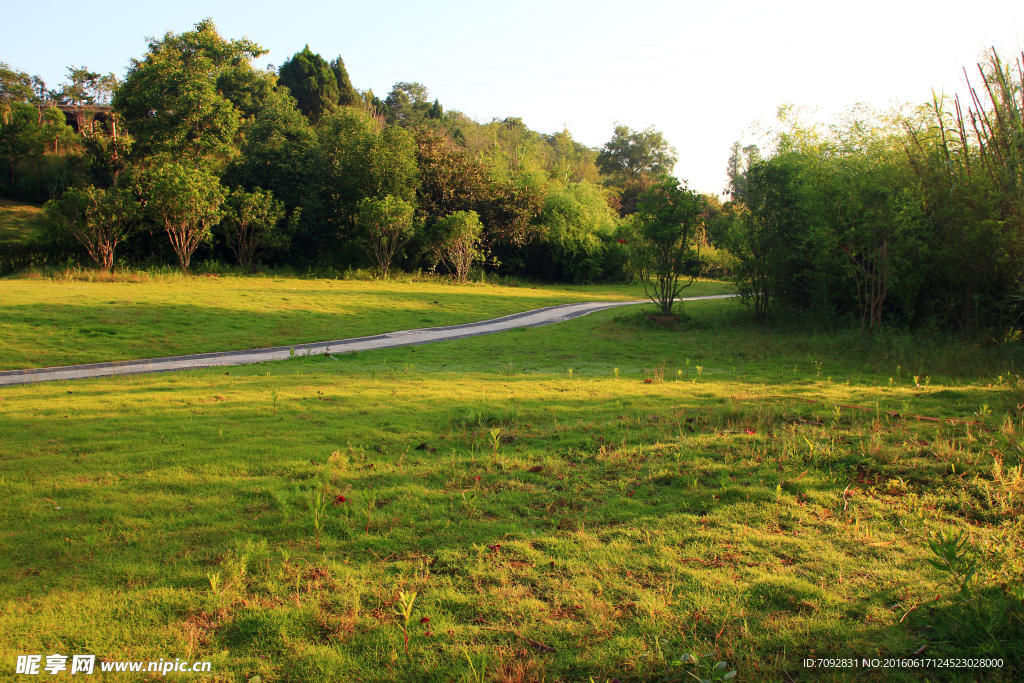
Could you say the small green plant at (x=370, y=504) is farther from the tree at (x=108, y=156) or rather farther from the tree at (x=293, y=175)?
the tree at (x=108, y=156)

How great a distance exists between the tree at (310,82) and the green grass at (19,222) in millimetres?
24739

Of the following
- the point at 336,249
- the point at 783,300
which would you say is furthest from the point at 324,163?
the point at 783,300

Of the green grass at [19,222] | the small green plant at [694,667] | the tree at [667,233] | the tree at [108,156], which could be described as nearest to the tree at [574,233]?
the tree at [667,233]

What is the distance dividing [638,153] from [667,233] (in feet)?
215

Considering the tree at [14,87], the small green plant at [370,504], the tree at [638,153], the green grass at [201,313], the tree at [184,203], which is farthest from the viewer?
the tree at [638,153]

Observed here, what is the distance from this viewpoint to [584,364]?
1168 centimetres

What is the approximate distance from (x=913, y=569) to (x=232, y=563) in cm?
421

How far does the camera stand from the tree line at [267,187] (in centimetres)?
2645

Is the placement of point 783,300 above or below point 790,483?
above

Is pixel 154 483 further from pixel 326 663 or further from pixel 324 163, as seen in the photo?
pixel 324 163

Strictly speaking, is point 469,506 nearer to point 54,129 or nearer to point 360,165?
point 360,165

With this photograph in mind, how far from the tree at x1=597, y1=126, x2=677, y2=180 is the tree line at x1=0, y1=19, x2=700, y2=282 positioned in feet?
130

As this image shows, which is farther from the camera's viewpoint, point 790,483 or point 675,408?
point 675,408

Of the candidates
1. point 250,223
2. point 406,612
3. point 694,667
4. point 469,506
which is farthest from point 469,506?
point 250,223
